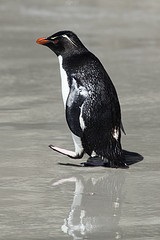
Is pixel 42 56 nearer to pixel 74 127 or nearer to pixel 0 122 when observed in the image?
Answer: pixel 0 122

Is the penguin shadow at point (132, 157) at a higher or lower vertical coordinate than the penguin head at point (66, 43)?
lower

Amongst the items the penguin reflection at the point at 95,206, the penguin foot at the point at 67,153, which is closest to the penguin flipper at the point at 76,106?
the penguin foot at the point at 67,153

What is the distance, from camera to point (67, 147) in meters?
6.28

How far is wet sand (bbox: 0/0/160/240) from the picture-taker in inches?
175

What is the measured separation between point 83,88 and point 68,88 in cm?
11

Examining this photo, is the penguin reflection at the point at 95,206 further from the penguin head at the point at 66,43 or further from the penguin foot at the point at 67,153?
the penguin head at the point at 66,43

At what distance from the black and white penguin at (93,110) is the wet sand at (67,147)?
0.45 feet

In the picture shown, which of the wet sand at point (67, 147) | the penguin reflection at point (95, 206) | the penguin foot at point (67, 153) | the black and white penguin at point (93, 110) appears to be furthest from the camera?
the penguin foot at point (67, 153)

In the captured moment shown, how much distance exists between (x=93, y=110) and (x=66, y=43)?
1.69ft

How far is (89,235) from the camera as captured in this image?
4.22 m

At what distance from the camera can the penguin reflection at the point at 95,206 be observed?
4.32 m

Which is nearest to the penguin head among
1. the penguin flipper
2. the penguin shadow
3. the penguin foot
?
the penguin flipper

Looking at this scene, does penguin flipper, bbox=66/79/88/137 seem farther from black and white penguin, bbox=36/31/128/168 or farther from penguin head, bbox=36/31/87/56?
penguin head, bbox=36/31/87/56

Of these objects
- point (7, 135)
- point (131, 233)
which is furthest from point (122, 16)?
point (131, 233)
